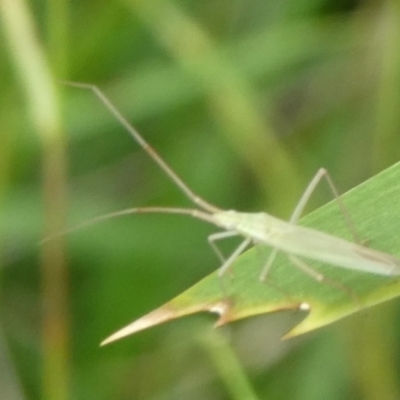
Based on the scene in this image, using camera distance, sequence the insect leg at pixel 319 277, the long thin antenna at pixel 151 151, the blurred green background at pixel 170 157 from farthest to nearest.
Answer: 1. the blurred green background at pixel 170 157
2. the long thin antenna at pixel 151 151
3. the insect leg at pixel 319 277

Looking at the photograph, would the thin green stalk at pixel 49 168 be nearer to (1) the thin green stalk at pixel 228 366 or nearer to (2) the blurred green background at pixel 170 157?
(2) the blurred green background at pixel 170 157

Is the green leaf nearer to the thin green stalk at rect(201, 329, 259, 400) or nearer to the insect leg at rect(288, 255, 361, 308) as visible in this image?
the insect leg at rect(288, 255, 361, 308)

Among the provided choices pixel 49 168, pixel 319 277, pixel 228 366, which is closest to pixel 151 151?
pixel 49 168

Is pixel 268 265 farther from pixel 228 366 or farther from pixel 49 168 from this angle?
pixel 49 168

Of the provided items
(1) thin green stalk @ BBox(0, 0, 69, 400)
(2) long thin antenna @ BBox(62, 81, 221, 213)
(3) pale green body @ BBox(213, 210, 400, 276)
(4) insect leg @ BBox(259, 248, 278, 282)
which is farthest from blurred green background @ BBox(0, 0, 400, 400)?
(4) insect leg @ BBox(259, 248, 278, 282)

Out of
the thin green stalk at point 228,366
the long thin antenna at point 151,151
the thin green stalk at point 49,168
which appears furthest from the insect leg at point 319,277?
the thin green stalk at point 49,168
